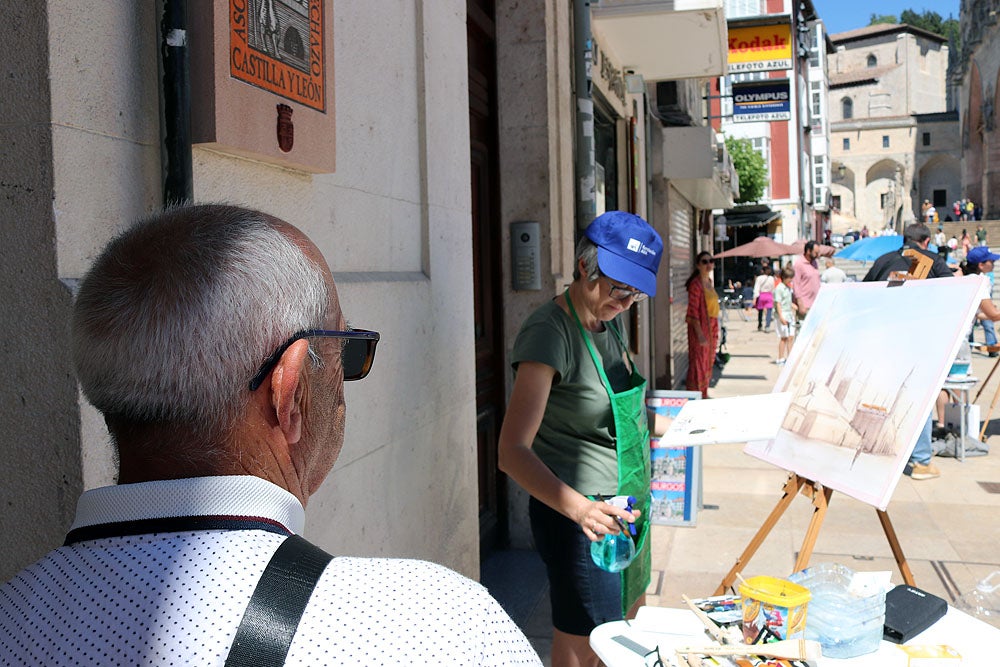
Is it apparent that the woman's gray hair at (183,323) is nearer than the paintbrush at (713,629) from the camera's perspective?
Yes

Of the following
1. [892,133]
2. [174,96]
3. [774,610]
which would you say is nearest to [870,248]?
[774,610]

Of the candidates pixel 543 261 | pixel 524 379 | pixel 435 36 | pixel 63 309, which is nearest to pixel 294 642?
pixel 63 309

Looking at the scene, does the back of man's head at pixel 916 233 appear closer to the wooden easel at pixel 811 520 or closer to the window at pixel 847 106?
the wooden easel at pixel 811 520

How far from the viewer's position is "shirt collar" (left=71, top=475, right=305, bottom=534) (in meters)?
0.96

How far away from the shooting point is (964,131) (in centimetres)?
7181

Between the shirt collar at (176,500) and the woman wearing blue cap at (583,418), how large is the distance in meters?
1.76

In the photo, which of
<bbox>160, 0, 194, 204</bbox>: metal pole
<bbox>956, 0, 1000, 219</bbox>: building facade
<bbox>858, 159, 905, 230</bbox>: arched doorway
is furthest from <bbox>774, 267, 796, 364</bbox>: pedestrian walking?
<bbox>858, 159, 905, 230</bbox>: arched doorway

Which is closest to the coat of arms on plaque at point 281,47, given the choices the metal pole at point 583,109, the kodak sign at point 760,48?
the metal pole at point 583,109

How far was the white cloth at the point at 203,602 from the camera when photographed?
867 millimetres

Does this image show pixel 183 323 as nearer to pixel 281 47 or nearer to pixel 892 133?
pixel 281 47

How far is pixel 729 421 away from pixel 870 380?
2.33 feet

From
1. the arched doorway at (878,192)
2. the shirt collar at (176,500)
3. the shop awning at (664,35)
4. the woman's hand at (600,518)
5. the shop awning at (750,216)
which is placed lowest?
the woman's hand at (600,518)

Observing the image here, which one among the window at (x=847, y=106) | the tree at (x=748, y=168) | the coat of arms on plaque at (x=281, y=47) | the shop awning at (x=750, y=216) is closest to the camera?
the coat of arms on plaque at (x=281, y=47)

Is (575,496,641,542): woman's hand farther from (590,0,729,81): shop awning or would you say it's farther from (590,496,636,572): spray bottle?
(590,0,729,81): shop awning
